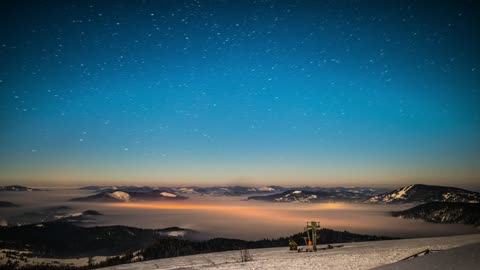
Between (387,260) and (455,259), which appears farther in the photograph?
(387,260)

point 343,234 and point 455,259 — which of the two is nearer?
point 455,259

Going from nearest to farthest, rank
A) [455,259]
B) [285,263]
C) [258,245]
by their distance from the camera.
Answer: [455,259] < [285,263] < [258,245]

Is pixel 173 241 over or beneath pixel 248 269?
beneath

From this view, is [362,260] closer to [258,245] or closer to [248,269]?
[248,269]

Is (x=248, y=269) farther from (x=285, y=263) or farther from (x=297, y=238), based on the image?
(x=297, y=238)

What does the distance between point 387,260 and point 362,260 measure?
185cm

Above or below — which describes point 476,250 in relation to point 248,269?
above

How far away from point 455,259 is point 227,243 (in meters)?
176

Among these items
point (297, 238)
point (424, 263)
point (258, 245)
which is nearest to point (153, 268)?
point (424, 263)

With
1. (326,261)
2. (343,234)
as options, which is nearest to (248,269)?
(326,261)

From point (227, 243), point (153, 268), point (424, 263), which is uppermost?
point (424, 263)

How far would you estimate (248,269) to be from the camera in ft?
94.2

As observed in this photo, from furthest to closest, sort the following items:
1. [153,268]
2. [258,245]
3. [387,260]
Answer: [258,245], [153,268], [387,260]

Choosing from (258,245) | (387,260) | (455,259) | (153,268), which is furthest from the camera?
(258,245)
